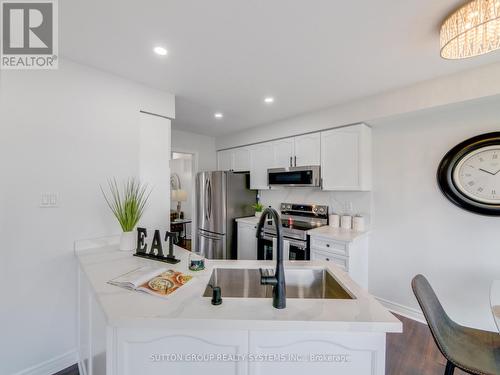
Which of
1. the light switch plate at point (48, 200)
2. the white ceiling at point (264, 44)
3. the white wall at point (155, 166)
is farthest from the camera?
the white wall at point (155, 166)

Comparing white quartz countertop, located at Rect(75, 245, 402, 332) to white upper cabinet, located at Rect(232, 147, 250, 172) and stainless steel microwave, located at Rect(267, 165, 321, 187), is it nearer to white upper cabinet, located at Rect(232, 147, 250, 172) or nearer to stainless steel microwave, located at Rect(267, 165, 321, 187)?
stainless steel microwave, located at Rect(267, 165, 321, 187)

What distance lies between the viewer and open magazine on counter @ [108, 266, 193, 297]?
1.11m

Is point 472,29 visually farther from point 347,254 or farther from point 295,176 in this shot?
point 295,176

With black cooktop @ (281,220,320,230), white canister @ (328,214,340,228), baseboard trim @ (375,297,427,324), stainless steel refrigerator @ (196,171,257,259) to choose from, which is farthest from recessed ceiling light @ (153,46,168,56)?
baseboard trim @ (375,297,427,324)

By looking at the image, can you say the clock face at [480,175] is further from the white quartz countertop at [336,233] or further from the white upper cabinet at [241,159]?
the white upper cabinet at [241,159]

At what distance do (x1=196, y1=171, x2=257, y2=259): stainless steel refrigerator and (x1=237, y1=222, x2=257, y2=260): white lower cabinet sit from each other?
0.13m

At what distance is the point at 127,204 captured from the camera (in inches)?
72.2

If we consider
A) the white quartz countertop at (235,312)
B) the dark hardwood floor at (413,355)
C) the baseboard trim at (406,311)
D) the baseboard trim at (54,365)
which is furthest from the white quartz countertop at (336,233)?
the baseboard trim at (54,365)

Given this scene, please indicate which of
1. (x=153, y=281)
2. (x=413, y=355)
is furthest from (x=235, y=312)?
(x=413, y=355)

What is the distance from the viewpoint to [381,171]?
2.73 metres

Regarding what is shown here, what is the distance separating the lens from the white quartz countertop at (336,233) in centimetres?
245

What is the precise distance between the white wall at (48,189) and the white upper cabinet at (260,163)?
6.96 ft

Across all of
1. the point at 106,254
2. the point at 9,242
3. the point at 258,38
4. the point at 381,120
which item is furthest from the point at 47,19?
the point at 381,120

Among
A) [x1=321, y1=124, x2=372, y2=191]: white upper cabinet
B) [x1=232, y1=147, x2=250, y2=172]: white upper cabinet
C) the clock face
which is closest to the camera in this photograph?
the clock face
